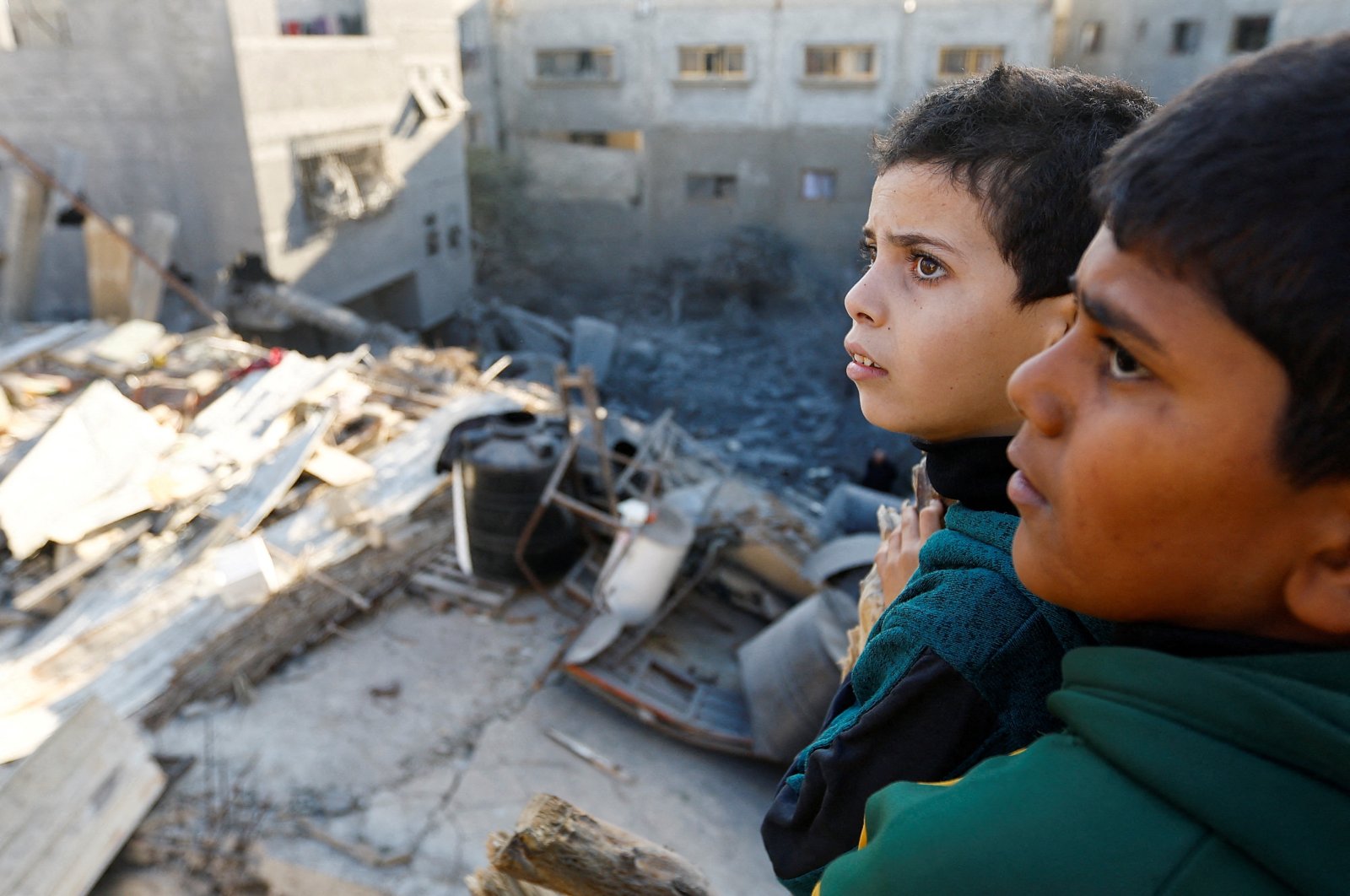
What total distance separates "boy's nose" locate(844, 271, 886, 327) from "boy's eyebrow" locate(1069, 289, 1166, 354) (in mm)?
575

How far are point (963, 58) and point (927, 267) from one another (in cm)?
2390

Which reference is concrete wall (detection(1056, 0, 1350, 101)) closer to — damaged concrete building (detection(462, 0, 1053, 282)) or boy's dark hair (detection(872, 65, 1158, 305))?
damaged concrete building (detection(462, 0, 1053, 282))

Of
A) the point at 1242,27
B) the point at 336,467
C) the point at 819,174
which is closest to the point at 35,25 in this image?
the point at 336,467

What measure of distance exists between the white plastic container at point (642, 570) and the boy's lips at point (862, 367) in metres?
5.27

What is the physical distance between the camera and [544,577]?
756cm

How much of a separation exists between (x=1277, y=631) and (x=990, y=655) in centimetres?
31

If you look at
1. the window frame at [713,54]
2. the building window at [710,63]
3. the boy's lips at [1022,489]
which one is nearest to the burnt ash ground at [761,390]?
the window frame at [713,54]

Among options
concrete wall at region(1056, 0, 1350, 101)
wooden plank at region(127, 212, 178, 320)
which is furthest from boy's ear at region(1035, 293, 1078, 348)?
concrete wall at region(1056, 0, 1350, 101)

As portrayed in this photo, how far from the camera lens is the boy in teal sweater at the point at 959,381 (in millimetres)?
1008

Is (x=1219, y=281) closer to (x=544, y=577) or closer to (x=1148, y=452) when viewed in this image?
(x=1148, y=452)

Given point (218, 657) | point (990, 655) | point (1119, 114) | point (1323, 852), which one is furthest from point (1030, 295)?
point (218, 657)

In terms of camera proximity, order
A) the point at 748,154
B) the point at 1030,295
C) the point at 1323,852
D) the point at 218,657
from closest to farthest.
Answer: the point at 1323,852 → the point at 1030,295 → the point at 218,657 → the point at 748,154

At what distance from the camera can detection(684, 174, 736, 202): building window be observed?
79.0 feet

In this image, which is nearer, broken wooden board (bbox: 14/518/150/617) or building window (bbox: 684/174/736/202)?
broken wooden board (bbox: 14/518/150/617)
